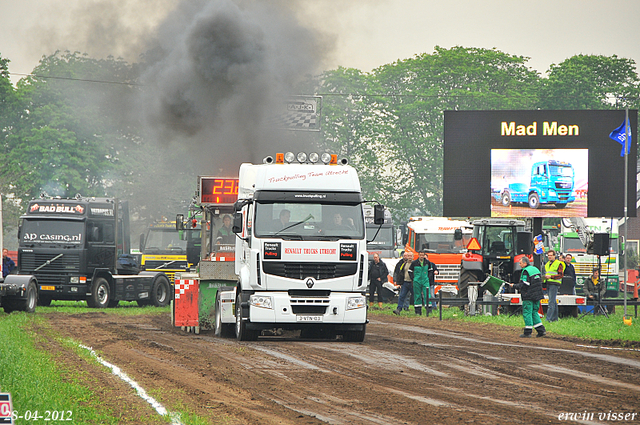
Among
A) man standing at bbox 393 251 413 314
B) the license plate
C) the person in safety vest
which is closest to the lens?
the license plate

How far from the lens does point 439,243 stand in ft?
109

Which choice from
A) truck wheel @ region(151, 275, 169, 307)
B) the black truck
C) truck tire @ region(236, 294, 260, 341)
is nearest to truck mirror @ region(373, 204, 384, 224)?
truck tire @ region(236, 294, 260, 341)

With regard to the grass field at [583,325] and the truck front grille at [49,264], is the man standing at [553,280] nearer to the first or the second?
the grass field at [583,325]

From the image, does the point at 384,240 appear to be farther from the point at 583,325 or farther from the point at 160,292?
the point at 583,325

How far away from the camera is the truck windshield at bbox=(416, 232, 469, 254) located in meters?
33.0

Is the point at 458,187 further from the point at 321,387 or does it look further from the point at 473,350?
the point at 321,387

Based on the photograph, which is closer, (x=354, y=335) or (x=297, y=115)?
(x=354, y=335)

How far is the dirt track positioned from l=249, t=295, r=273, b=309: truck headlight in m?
0.76

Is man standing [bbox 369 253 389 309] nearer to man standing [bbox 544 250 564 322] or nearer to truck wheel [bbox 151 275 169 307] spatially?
truck wheel [bbox 151 275 169 307]


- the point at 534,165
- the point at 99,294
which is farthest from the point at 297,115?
the point at 99,294

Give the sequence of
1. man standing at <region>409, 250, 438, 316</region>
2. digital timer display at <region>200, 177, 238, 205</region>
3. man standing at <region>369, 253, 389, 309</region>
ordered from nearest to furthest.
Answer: digital timer display at <region>200, 177, 238, 205</region>, man standing at <region>409, 250, 438, 316</region>, man standing at <region>369, 253, 389, 309</region>

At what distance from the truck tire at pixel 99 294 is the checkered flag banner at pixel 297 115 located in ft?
27.2

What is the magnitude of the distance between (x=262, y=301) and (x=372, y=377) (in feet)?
15.4

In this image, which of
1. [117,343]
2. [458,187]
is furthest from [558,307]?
[117,343]
